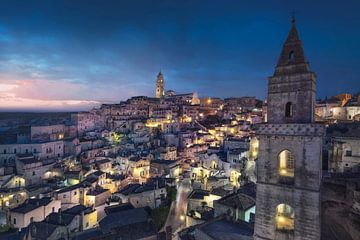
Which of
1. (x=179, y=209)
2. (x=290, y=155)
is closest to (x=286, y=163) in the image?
(x=290, y=155)

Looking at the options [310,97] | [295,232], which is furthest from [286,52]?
[295,232]

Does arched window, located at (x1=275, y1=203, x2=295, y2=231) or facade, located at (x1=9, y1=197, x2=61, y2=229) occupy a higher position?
arched window, located at (x1=275, y1=203, x2=295, y2=231)

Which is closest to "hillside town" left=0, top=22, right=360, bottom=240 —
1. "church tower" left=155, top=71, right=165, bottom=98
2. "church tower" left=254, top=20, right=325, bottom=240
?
"church tower" left=254, top=20, right=325, bottom=240

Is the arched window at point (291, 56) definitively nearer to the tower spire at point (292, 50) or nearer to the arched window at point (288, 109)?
the tower spire at point (292, 50)

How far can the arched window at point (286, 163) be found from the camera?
12.3m

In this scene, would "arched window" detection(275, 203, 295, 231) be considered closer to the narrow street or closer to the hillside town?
the hillside town

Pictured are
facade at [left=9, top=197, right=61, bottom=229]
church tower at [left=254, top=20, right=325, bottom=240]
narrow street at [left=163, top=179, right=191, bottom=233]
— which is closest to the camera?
church tower at [left=254, top=20, right=325, bottom=240]

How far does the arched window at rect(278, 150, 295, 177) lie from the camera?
12337 mm

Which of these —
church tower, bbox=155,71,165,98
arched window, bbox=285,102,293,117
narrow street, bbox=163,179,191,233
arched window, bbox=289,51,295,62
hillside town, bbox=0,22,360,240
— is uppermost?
church tower, bbox=155,71,165,98

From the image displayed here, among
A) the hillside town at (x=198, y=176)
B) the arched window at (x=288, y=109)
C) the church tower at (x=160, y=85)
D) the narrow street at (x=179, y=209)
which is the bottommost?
the narrow street at (x=179, y=209)

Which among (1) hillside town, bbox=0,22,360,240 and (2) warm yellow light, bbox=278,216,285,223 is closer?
(1) hillside town, bbox=0,22,360,240

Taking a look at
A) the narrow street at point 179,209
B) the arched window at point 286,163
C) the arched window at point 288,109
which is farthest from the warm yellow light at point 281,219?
the narrow street at point 179,209

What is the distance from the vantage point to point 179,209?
33625 mm

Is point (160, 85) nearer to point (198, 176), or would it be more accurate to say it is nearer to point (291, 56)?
point (198, 176)
